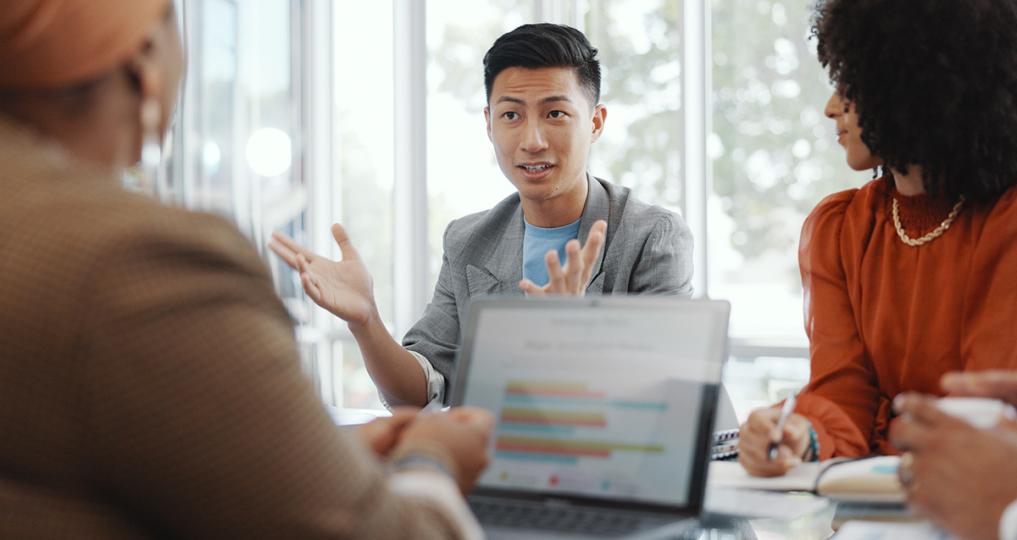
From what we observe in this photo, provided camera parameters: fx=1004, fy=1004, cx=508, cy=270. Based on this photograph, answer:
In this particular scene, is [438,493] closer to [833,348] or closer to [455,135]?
[833,348]

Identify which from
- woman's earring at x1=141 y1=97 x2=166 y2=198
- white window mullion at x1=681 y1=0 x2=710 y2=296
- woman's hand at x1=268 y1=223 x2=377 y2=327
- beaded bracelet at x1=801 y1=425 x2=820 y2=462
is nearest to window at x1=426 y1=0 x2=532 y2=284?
white window mullion at x1=681 y1=0 x2=710 y2=296

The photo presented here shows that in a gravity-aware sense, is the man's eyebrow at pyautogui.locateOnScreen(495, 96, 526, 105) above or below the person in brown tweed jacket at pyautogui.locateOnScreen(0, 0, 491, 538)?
above

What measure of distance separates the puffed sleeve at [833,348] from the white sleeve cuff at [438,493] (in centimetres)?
82

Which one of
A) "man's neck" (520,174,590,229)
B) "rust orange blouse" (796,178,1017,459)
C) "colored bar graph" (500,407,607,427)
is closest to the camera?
"colored bar graph" (500,407,607,427)

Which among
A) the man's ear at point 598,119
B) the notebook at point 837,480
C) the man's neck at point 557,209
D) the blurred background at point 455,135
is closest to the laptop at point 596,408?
the notebook at point 837,480

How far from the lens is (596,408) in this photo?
112cm

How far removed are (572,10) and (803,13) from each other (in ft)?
3.35

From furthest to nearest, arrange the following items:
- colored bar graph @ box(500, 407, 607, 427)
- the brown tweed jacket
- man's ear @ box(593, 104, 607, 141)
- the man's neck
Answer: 1. man's ear @ box(593, 104, 607, 141)
2. the man's neck
3. colored bar graph @ box(500, 407, 607, 427)
4. the brown tweed jacket

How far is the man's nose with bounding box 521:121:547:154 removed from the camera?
8.14 feet

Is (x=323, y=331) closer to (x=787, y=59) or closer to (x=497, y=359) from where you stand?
(x=787, y=59)

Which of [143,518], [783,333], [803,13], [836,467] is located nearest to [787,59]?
[803,13]

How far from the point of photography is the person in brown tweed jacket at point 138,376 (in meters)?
0.65

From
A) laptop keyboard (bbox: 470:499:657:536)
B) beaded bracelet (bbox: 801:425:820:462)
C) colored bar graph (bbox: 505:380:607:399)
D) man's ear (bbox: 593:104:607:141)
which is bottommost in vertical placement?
beaded bracelet (bbox: 801:425:820:462)

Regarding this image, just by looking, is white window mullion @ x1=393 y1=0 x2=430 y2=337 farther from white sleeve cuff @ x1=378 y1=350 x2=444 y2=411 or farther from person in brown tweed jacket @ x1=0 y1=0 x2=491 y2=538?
person in brown tweed jacket @ x1=0 y1=0 x2=491 y2=538
